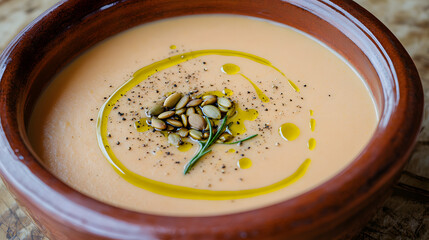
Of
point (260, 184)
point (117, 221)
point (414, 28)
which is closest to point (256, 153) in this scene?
point (260, 184)

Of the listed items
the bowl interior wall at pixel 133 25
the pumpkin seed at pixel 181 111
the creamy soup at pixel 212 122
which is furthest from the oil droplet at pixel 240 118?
the bowl interior wall at pixel 133 25

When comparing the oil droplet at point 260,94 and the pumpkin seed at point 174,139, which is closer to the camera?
the pumpkin seed at point 174,139

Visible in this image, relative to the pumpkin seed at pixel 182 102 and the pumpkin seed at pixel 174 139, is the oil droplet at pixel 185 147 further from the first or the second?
the pumpkin seed at pixel 182 102

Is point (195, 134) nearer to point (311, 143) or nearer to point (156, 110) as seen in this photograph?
point (156, 110)

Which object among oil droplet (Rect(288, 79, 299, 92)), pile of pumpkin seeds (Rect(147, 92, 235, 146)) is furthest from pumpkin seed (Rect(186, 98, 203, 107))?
oil droplet (Rect(288, 79, 299, 92))

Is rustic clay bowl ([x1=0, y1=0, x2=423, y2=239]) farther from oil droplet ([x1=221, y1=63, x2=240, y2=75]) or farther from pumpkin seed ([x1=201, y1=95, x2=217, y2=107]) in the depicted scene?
pumpkin seed ([x1=201, y1=95, x2=217, y2=107])

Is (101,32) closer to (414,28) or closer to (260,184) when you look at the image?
(260,184)

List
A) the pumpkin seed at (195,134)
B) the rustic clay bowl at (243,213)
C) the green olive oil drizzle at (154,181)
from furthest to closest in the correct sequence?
the pumpkin seed at (195,134) → the green olive oil drizzle at (154,181) → the rustic clay bowl at (243,213)
